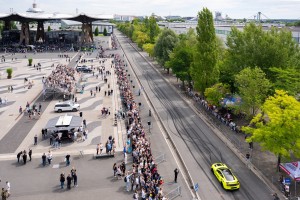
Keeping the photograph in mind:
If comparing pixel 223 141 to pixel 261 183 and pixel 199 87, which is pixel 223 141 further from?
pixel 199 87

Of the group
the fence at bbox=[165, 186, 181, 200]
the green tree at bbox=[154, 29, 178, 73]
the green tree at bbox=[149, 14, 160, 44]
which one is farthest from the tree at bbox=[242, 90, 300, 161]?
the green tree at bbox=[149, 14, 160, 44]

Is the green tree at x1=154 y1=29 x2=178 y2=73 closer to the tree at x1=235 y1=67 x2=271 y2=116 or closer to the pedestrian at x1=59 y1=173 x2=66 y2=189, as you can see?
the tree at x1=235 y1=67 x2=271 y2=116

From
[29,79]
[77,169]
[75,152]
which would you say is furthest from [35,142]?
[29,79]

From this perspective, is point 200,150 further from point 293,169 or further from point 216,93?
point 216,93

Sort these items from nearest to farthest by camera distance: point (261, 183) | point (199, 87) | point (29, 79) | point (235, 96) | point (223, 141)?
point (261, 183)
point (223, 141)
point (235, 96)
point (199, 87)
point (29, 79)

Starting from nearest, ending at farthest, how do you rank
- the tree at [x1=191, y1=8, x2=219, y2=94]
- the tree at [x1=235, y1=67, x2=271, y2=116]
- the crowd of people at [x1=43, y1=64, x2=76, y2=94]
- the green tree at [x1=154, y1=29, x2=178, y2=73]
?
1. the tree at [x1=235, y1=67, x2=271, y2=116]
2. the tree at [x1=191, y1=8, x2=219, y2=94]
3. the crowd of people at [x1=43, y1=64, x2=76, y2=94]
4. the green tree at [x1=154, y1=29, x2=178, y2=73]

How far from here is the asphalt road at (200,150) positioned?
24812 mm

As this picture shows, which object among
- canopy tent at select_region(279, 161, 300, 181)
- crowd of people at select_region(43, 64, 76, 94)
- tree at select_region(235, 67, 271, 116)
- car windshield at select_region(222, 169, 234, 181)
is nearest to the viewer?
canopy tent at select_region(279, 161, 300, 181)

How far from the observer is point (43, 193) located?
2388 centimetres

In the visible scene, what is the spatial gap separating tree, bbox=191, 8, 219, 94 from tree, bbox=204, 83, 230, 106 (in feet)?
10.3

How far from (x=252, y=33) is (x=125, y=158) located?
26378 millimetres

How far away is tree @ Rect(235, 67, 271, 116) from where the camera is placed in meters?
36.5

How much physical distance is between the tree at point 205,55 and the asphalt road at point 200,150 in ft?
15.0

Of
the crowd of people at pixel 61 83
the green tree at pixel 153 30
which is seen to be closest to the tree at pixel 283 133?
the crowd of people at pixel 61 83
